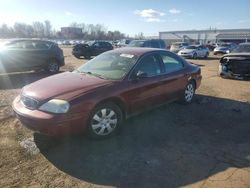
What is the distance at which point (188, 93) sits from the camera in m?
7.47

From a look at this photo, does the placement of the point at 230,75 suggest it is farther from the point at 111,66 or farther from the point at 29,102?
the point at 29,102

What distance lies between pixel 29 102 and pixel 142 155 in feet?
6.79

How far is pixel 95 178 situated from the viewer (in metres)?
3.78

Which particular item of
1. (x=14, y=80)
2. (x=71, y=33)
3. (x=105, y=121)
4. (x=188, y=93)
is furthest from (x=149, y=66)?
(x=71, y=33)

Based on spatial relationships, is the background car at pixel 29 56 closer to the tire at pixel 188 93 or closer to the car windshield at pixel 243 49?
the tire at pixel 188 93

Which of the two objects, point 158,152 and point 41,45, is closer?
point 158,152

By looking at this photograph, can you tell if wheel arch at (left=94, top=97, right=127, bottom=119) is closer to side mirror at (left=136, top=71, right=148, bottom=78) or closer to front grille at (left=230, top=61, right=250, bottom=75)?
side mirror at (left=136, top=71, right=148, bottom=78)

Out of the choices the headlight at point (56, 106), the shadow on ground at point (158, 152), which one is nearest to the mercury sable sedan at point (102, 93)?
the headlight at point (56, 106)

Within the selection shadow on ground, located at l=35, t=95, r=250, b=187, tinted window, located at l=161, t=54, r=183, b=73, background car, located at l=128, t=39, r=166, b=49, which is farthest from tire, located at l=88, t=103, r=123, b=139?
background car, located at l=128, t=39, r=166, b=49

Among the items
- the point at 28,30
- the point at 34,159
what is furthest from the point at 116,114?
the point at 28,30

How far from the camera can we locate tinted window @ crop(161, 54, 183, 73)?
6.44m

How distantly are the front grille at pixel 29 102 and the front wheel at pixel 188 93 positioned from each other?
13.3ft

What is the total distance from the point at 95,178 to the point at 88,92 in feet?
4.81

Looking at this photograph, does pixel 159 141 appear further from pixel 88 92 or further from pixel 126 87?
pixel 88 92
